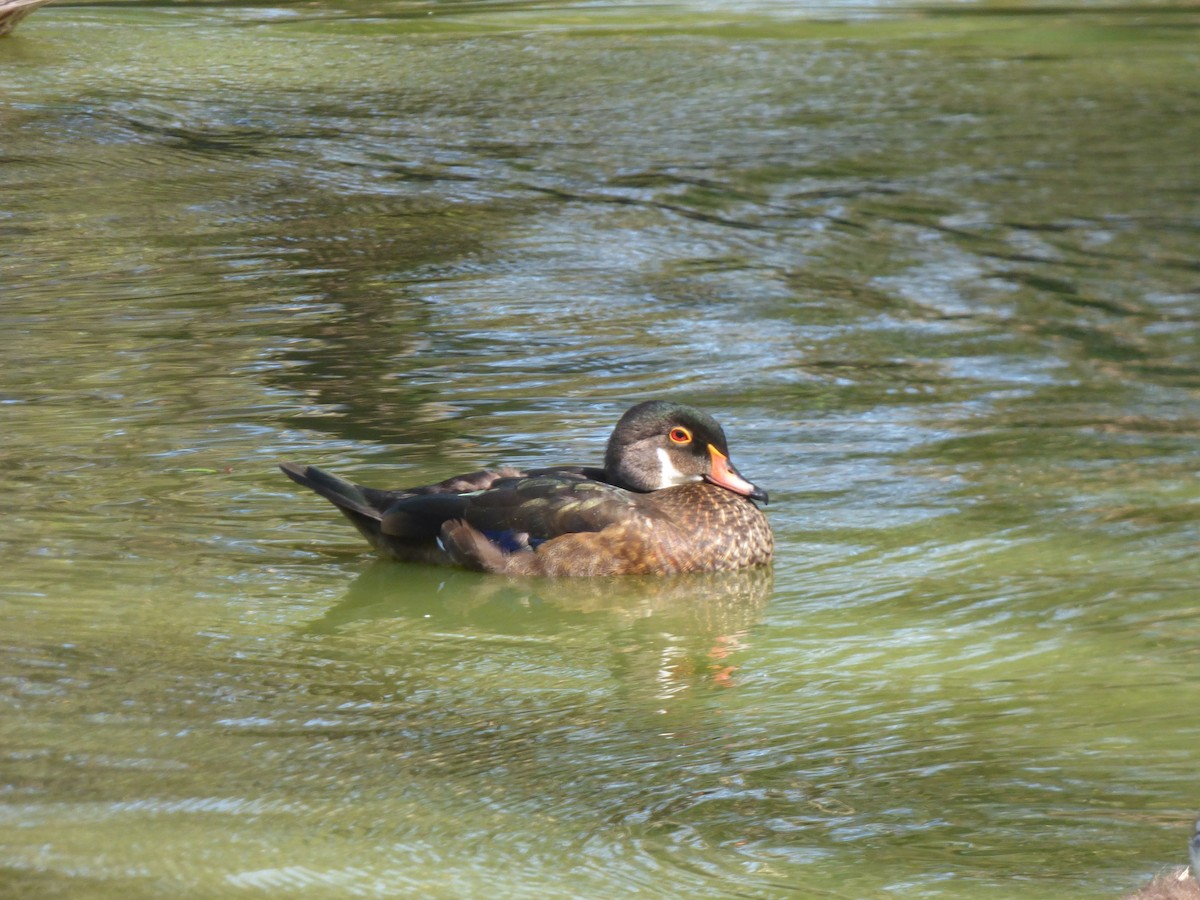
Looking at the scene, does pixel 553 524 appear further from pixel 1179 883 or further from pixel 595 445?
pixel 1179 883

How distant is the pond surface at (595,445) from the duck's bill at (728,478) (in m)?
0.26

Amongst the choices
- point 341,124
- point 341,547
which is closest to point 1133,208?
point 341,124

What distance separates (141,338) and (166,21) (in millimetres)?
9051

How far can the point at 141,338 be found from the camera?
10.2 metres

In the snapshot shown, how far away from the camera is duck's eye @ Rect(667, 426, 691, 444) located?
765cm

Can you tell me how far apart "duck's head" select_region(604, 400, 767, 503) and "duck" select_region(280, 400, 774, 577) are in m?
0.06

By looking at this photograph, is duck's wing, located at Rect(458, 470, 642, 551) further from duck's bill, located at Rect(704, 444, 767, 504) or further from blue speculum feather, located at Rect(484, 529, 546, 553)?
duck's bill, located at Rect(704, 444, 767, 504)

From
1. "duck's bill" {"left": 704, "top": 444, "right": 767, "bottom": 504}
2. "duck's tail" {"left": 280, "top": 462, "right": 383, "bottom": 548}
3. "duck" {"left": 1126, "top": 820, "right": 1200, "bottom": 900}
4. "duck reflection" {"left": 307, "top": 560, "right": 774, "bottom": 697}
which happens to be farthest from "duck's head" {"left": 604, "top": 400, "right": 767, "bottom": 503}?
"duck" {"left": 1126, "top": 820, "right": 1200, "bottom": 900}

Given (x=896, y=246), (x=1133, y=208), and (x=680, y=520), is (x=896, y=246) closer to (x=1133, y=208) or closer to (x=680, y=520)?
(x=1133, y=208)

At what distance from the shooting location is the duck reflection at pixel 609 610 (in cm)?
641

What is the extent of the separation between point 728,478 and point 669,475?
0.23 meters

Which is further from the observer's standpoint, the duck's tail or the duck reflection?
the duck's tail

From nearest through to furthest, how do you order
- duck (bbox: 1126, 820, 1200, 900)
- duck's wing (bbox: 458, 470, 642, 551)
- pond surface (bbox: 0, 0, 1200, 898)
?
duck (bbox: 1126, 820, 1200, 900) < pond surface (bbox: 0, 0, 1200, 898) < duck's wing (bbox: 458, 470, 642, 551)

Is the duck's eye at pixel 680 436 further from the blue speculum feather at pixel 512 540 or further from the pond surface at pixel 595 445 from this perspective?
the blue speculum feather at pixel 512 540
